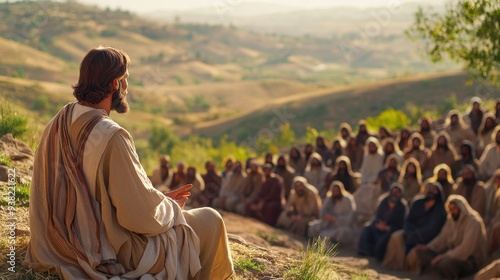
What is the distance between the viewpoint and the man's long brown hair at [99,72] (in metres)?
4.97

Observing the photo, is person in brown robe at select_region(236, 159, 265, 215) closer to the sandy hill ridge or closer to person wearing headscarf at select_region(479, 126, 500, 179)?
person wearing headscarf at select_region(479, 126, 500, 179)

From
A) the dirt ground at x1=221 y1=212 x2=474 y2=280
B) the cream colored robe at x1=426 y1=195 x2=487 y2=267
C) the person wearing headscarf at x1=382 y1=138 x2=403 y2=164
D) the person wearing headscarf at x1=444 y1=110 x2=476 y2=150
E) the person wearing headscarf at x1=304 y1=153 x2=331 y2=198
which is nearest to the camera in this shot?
the cream colored robe at x1=426 y1=195 x2=487 y2=267

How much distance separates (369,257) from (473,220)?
7.26 ft

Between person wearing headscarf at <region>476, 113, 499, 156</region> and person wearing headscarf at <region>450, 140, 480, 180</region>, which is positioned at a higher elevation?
person wearing headscarf at <region>476, 113, 499, 156</region>

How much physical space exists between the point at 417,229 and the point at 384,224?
836 mm

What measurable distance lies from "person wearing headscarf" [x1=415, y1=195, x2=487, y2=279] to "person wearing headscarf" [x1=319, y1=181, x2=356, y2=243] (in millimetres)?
2503

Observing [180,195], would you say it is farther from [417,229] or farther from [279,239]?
[279,239]

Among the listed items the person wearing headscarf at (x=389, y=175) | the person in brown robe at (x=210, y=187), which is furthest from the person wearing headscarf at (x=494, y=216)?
the person in brown robe at (x=210, y=187)

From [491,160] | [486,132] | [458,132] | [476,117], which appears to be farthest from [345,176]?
[476,117]

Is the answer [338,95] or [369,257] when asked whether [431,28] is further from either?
[338,95]

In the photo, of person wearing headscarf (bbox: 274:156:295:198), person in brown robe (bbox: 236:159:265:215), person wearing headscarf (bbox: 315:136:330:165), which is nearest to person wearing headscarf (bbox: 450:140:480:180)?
person wearing headscarf (bbox: 274:156:295:198)

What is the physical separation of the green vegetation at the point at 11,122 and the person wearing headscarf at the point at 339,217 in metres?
5.99

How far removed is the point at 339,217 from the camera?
44.9 ft

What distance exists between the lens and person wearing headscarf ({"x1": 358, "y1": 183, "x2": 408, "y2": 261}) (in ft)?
40.9
